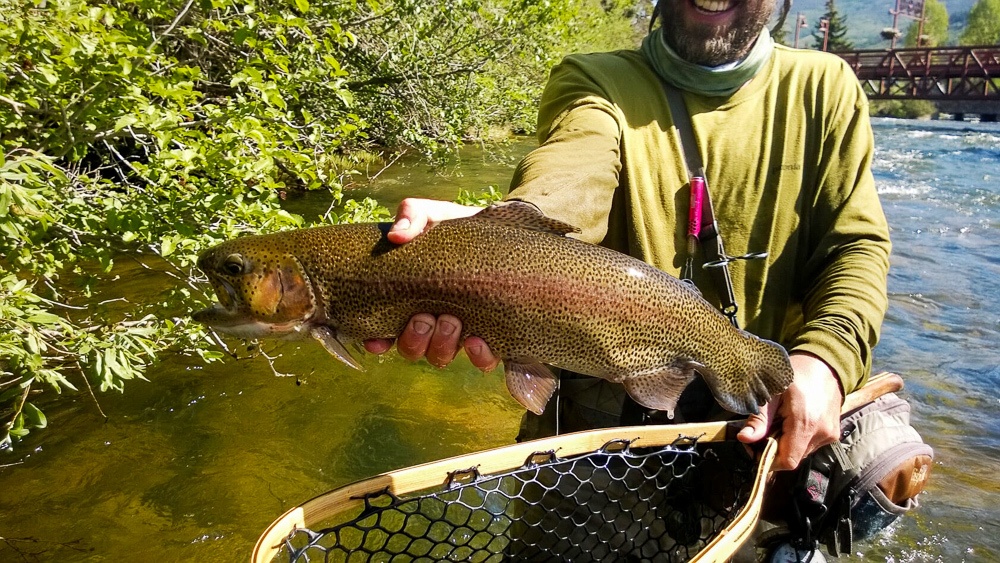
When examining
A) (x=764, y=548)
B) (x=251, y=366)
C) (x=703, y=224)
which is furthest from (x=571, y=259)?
(x=251, y=366)

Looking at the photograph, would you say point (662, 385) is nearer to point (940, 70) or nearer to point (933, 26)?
point (940, 70)

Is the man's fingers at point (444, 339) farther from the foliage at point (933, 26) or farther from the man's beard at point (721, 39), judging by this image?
the foliage at point (933, 26)

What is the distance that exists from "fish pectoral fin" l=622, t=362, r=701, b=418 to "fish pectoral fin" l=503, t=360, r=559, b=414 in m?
0.29

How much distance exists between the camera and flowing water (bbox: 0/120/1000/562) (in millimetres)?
4031

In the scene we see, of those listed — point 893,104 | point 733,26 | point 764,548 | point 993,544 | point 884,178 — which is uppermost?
point 733,26

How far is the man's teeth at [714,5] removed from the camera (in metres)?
2.57

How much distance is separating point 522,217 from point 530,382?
57 cm

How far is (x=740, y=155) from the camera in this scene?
263cm

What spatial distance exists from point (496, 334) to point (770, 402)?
1040mm

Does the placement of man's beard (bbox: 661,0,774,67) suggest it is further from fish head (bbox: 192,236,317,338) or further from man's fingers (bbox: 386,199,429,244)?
fish head (bbox: 192,236,317,338)

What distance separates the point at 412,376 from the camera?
6156 mm

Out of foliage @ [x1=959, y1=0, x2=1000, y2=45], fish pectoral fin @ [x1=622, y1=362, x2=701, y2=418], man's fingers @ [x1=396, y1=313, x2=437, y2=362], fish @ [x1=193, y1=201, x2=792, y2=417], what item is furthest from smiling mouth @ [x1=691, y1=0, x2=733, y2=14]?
foliage @ [x1=959, y1=0, x2=1000, y2=45]

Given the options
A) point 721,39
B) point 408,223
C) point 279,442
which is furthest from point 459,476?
point 279,442

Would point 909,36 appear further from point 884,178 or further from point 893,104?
point 884,178
